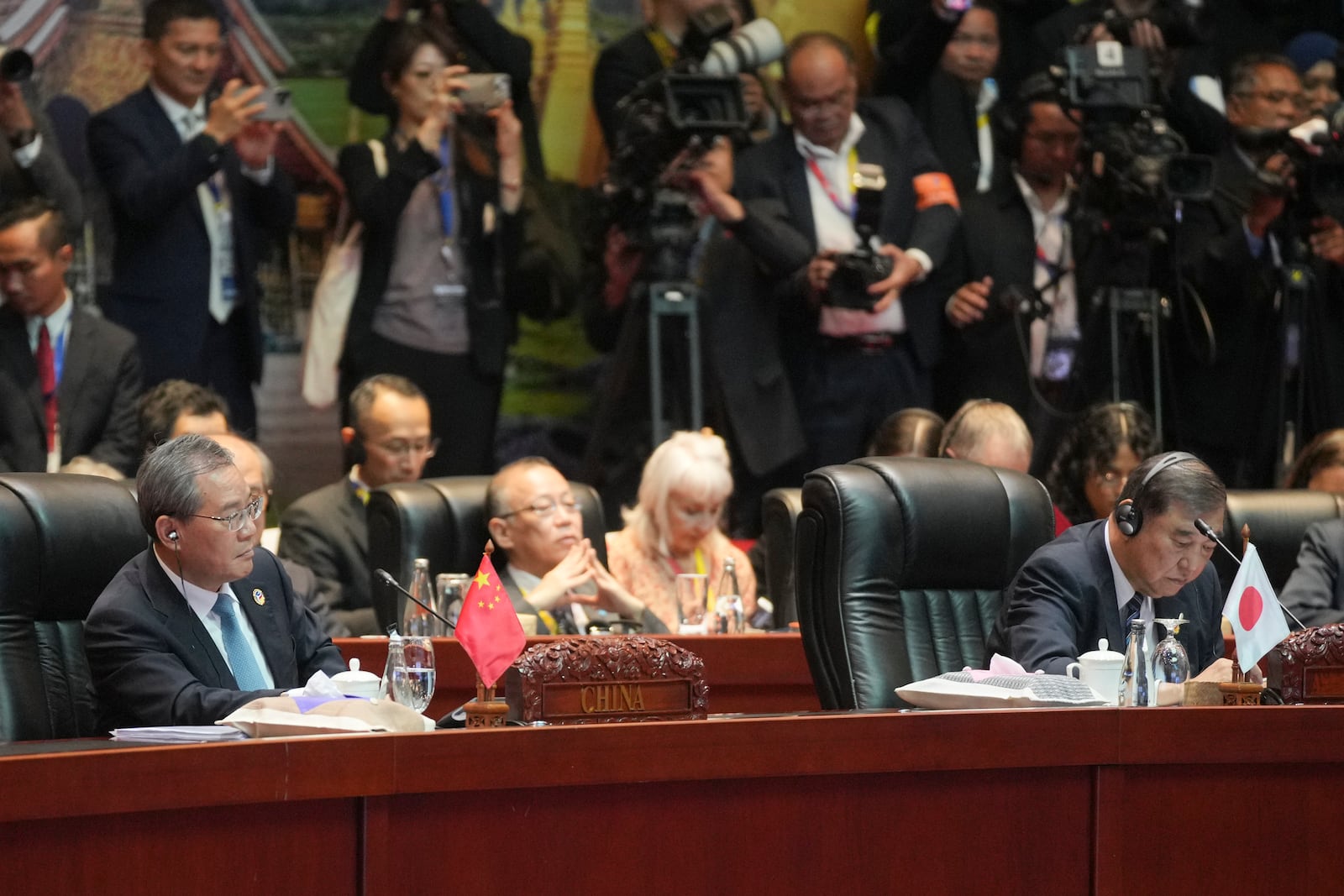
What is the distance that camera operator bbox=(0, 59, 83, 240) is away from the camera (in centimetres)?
567

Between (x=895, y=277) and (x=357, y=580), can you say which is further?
(x=895, y=277)

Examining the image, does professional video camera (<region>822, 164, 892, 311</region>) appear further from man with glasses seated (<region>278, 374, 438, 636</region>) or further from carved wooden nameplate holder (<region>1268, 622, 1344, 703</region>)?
carved wooden nameplate holder (<region>1268, 622, 1344, 703</region>)

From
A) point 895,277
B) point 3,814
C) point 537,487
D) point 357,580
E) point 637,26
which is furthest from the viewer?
point 637,26

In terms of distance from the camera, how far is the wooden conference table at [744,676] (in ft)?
13.7

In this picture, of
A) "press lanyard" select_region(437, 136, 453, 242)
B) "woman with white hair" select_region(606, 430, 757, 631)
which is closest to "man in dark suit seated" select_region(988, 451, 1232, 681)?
"woman with white hair" select_region(606, 430, 757, 631)

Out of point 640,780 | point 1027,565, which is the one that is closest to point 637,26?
point 1027,565

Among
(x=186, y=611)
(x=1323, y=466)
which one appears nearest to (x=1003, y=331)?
(x=1323, y=466)

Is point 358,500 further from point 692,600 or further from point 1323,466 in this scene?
point 1323,466

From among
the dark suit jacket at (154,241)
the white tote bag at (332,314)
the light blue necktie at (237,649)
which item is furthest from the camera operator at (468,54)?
the light blue necktie at (237,649)

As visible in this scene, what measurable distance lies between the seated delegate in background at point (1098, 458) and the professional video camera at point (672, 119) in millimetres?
1427

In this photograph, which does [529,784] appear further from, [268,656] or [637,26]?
[637,26]

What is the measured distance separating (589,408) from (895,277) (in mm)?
1240

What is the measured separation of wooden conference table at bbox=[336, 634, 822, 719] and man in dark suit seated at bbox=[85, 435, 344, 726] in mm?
1064

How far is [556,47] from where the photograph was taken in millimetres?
6742
